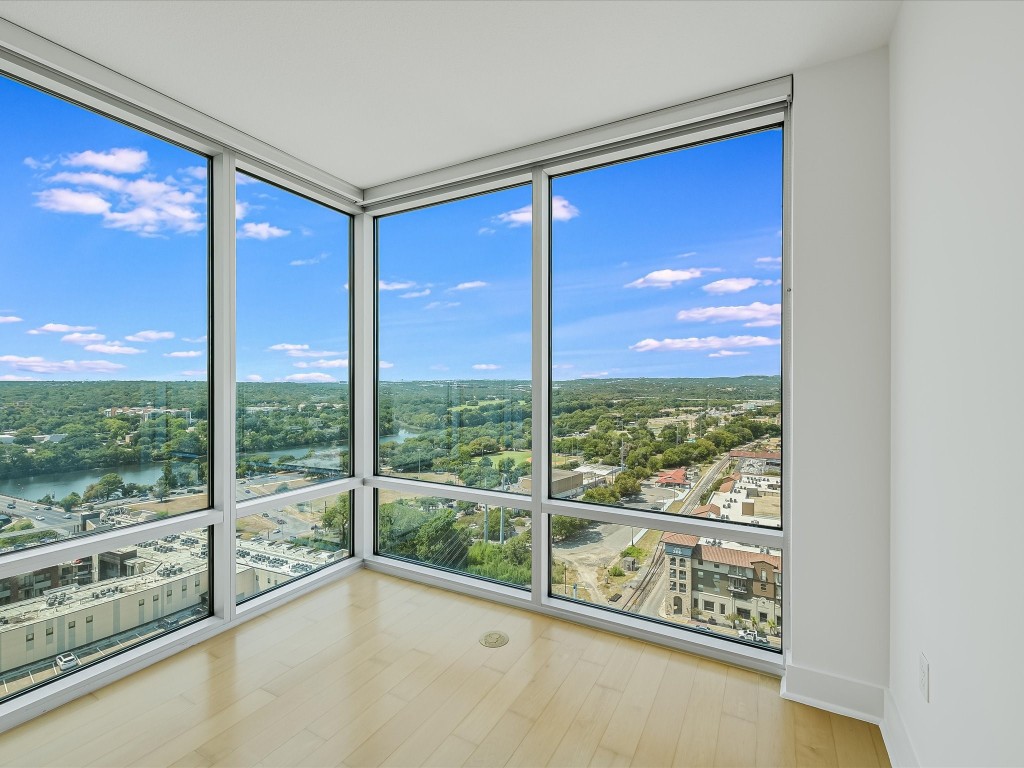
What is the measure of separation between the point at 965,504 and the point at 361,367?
3.44 m

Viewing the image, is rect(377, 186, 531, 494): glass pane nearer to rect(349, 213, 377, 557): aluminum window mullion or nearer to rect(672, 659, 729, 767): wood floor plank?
rect(349, 213, 377, 557): aluminum window mullion

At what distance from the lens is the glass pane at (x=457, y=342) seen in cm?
321

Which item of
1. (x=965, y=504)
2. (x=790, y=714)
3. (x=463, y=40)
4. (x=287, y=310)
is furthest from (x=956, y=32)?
(x=287, y=310)

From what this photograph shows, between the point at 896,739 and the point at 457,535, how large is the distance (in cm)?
240

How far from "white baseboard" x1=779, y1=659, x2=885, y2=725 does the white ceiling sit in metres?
2.58

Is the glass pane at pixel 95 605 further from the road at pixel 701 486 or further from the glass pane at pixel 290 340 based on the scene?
the road at pixel 701 486

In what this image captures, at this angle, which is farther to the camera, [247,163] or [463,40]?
[247,163]

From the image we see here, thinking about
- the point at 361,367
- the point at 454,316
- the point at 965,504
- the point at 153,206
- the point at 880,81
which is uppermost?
the point at 880,81

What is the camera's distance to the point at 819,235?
83.6 inches

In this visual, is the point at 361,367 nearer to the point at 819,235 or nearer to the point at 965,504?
the point at 819,235

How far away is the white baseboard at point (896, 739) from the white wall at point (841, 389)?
0.07m

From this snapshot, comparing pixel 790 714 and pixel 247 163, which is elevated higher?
pixel 247 163

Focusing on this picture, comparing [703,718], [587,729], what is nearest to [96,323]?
[587,729]

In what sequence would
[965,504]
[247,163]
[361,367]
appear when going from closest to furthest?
[965,504] → [247,163] → [361,367]
